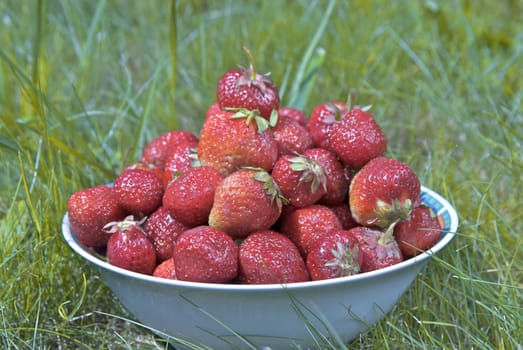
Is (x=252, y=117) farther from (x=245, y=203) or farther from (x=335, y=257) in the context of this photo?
(x=335, y=257)

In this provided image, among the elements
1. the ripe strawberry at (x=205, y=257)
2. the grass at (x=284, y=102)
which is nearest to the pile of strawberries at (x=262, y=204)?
the ripe strawberry at (x=205, y=257)

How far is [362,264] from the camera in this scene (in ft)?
2.97

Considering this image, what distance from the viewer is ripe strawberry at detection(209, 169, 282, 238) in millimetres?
887

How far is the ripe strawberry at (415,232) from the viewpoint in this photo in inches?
37.4

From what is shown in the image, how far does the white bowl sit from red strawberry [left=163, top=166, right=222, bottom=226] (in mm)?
122

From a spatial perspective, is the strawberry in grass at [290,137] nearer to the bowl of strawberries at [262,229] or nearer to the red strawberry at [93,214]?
the bowl of strawberries at [262,229]

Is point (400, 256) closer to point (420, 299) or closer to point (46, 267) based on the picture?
point (420, 299)

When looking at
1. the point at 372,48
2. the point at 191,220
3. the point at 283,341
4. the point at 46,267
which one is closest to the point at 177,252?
the point at 191,220

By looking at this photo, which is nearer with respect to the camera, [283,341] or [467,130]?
[283,341]

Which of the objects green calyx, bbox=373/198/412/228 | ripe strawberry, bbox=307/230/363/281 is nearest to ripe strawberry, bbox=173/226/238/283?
ripe strawberry, bbox=307/230/363/281

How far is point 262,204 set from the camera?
893mm

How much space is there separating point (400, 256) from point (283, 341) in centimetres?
21

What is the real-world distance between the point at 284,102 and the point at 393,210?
2.28ft

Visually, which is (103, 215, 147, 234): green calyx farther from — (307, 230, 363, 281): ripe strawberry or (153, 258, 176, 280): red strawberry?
(307, 230, 363, 281): ripe strawberry
